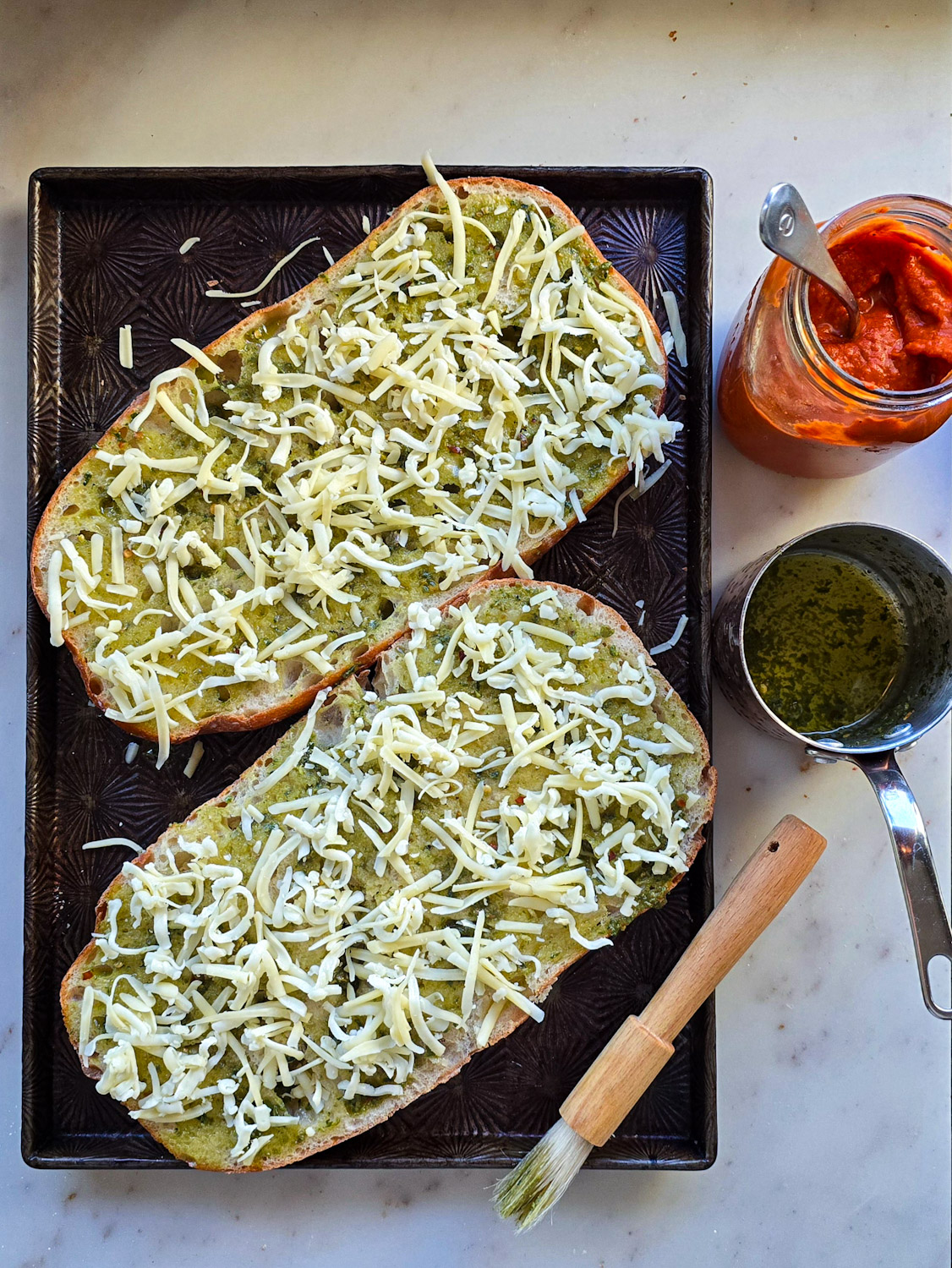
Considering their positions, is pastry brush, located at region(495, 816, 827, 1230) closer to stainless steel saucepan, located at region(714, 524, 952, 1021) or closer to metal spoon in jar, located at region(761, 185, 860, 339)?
stainless steel saucepan, located at region(714, 524, 952, 1021)

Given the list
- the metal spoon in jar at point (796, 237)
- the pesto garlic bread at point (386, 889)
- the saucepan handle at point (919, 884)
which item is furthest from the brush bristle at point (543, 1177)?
the metal spoon in jar at point (796, 237)

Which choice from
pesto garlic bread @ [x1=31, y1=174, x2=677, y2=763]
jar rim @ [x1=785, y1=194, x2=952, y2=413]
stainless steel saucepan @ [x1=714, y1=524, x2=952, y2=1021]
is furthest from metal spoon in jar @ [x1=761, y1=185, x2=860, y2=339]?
stainless steel saucepan @ [x1=714, y1=524, x2=952, y2=1021]

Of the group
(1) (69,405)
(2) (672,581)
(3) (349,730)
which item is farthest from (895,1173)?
(1) (69,405)

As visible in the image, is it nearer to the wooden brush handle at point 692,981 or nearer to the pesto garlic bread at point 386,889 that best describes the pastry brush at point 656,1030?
the wooden brush handle at point 692,981

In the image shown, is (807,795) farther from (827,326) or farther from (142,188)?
(142,188)

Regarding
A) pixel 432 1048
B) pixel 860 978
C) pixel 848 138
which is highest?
pixel 848 138

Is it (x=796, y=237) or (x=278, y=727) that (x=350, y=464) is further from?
(x=796, y=237)
